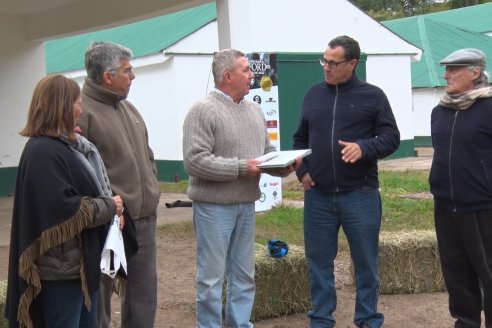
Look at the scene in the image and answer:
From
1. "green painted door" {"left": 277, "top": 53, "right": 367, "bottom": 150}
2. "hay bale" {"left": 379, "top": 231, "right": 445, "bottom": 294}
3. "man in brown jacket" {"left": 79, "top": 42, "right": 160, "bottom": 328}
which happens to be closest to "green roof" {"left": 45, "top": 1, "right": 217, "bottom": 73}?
"green painted door" {"left": 277, "top": 53, "right": 367, "bottom": 150}

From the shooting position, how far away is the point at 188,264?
290 inches

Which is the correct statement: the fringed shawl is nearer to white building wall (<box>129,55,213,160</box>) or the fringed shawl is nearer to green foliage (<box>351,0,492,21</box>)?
white building wall (<box>129,55,213,160</box>)

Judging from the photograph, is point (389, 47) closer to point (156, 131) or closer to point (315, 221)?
point (156, 131)

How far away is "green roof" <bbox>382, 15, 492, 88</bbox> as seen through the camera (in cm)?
2600

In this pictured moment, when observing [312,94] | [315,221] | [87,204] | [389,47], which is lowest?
[315,221]

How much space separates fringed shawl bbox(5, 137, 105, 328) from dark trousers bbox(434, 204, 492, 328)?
251 cm

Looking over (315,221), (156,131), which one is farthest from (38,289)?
(156,131)

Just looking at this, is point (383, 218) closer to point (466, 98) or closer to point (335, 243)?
point (335, 243)

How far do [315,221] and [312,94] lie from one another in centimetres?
90

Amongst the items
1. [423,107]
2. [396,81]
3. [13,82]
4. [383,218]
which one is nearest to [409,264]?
[383,218]

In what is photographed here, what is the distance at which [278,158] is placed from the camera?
14.5 ft

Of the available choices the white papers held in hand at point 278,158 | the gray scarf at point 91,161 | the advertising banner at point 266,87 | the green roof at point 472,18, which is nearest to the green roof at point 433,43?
the green roof at point 472,18

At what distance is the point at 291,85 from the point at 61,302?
1423 centimetres

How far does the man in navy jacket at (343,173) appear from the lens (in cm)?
474
